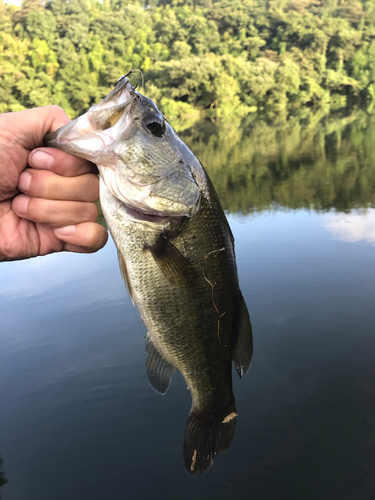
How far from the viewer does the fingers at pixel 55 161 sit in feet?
7.11

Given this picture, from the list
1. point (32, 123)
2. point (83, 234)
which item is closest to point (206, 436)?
point (83, 234)

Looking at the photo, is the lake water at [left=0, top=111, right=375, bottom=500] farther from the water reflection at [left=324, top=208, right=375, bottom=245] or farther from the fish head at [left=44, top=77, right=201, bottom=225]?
the fish head at [left=44, top=77, right=201, bottom=225]

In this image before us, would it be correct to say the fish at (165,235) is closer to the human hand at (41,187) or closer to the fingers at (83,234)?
the human hand at (41,187)

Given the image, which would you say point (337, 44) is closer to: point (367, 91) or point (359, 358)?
point (367, 91)

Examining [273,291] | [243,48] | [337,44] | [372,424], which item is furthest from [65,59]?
[372,424]

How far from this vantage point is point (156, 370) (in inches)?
91.0

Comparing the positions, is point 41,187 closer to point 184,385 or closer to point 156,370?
point 156,370

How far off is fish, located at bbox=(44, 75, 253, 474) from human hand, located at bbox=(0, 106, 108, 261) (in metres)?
0.12

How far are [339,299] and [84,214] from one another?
23.0ft

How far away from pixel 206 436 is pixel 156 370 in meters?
0.52

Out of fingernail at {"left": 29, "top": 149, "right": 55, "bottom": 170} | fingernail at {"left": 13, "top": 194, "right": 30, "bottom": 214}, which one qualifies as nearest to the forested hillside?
fingernail at {"left": 13, "top": 194, "right": 30, "bottom": 214}

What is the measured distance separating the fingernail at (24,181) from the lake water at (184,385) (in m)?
3.30

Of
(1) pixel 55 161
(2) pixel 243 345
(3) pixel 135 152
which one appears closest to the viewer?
(3) pixel 135 152

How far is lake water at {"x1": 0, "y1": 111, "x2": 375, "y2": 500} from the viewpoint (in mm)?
→ 5203
